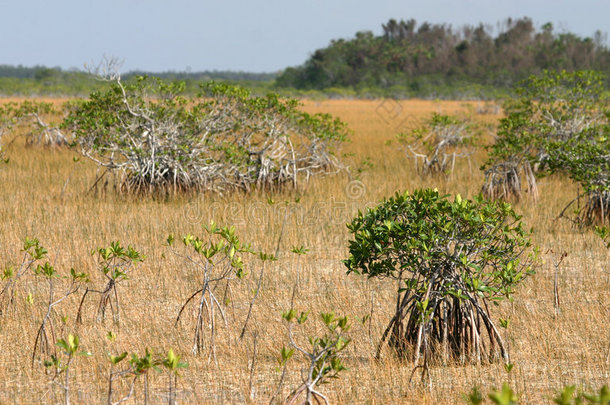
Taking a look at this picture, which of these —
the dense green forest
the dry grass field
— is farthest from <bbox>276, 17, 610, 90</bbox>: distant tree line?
the dry grass field

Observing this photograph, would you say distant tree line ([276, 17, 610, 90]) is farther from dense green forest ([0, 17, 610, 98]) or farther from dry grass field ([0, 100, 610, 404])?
dry grass field ([0, 100, 610, 404])

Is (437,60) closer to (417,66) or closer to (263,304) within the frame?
(417,66)

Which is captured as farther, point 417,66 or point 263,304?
point 417,66

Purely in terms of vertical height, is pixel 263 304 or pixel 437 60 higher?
pixel 437 60

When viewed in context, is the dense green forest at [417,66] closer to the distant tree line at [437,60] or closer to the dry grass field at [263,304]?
the distant tree line at [437,60]

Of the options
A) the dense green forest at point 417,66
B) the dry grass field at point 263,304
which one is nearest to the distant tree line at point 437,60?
the dense green forest at point 417,66

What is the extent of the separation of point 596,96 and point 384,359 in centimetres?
936

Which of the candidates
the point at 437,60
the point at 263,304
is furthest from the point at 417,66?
the point at 263,304

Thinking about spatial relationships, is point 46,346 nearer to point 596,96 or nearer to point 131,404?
point 131,404

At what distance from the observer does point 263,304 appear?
19.4 feet

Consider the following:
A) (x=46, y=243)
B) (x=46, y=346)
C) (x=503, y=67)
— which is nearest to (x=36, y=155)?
(x=46, y=243)

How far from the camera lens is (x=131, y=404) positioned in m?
3.87

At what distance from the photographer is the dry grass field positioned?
13.7 feet

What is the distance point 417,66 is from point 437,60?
6.86ft
